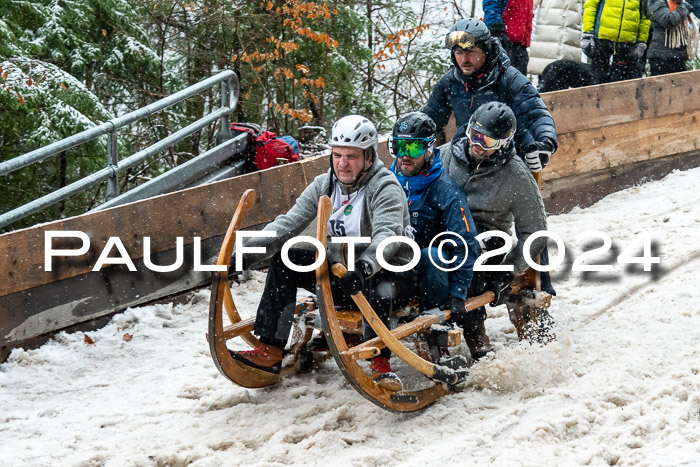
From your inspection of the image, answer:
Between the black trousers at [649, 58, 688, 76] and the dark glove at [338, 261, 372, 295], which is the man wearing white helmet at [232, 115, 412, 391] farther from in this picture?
the black trousers at [649, 58, 688, 76]

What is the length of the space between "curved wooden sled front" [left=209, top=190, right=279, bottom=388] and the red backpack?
3233 mm

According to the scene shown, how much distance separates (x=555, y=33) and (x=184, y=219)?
5425 mm

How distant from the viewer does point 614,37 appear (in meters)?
8.73

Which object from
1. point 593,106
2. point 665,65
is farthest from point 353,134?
point 665,65

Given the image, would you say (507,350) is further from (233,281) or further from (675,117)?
(675,117)

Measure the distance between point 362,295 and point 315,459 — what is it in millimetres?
794

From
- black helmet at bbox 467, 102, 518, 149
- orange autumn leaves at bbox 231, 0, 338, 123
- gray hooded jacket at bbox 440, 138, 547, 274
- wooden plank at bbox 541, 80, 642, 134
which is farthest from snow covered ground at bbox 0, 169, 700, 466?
orange autumn leaves at bbox 231, 0, 338, 123

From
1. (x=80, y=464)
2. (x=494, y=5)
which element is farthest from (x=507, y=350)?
(x=494, y=5)

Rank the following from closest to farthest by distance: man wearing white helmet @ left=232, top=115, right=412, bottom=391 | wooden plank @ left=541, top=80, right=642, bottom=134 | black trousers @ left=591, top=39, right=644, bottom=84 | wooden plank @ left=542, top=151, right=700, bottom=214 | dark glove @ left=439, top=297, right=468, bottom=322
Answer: man wearing white helmet @ left=232, top=115, right=412, bottom=391, dark glove @ left=439, top=297, right=468, bottom=322, wooden plank @ left=541, top=80, right=642, bottom=134, wooden plank @ left=542, top=151, right=700, bottom=214, black trousers @ left=591, top=39, right=644, bottom=84

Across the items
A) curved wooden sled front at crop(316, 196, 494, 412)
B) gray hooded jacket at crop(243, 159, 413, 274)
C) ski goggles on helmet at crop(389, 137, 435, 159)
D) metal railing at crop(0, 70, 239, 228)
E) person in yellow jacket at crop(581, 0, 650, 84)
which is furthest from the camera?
person in yellow jacket at crop(581, 0, 650, 84)

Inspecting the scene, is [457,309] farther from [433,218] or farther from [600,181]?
[600,181]

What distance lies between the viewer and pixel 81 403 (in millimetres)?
4570

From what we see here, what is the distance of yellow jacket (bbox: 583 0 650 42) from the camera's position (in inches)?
339

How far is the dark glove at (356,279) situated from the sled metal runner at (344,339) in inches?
1.9
